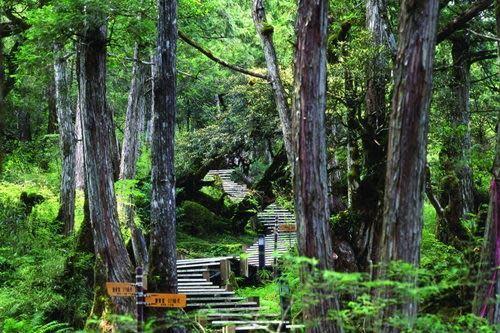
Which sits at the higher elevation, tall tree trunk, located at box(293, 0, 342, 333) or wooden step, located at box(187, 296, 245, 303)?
tall tree trunk, located at box(293, 0, 342, 333)

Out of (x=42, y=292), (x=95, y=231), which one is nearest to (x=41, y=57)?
(x=95, y=231)

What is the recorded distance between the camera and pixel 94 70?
9.73 meters

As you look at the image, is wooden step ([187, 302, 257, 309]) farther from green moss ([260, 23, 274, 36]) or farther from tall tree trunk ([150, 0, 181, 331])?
green moss ([260, 23, 274, 36])

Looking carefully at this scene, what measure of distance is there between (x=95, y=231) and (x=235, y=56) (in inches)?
669

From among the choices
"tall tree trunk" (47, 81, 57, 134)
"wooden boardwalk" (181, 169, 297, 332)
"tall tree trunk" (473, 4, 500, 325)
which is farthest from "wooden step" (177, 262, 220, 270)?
"tall tree trunk" (47, 81, 57, 134)

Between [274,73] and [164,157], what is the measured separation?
3.49 meters

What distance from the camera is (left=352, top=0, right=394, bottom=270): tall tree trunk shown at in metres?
9.68

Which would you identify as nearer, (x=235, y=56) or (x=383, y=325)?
(x=383, y=325)

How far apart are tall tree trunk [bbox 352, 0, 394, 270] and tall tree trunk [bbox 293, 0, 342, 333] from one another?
336cm

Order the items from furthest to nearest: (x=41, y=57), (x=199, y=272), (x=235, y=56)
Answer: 1. (x=235, y=56)
2. (x=199, y=272)
3. (x=41, y=57)

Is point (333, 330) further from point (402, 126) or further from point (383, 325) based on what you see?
point (402, 126)

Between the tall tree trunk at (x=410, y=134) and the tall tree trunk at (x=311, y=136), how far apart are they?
2.93 feet

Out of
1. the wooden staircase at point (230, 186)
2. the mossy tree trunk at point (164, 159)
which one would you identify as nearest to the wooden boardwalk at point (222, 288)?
the mossy tree trunk at point (164, 159)

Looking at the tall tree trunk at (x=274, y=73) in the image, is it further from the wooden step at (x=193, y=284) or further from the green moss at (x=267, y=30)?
the wooden step at (x=193, y=284)
